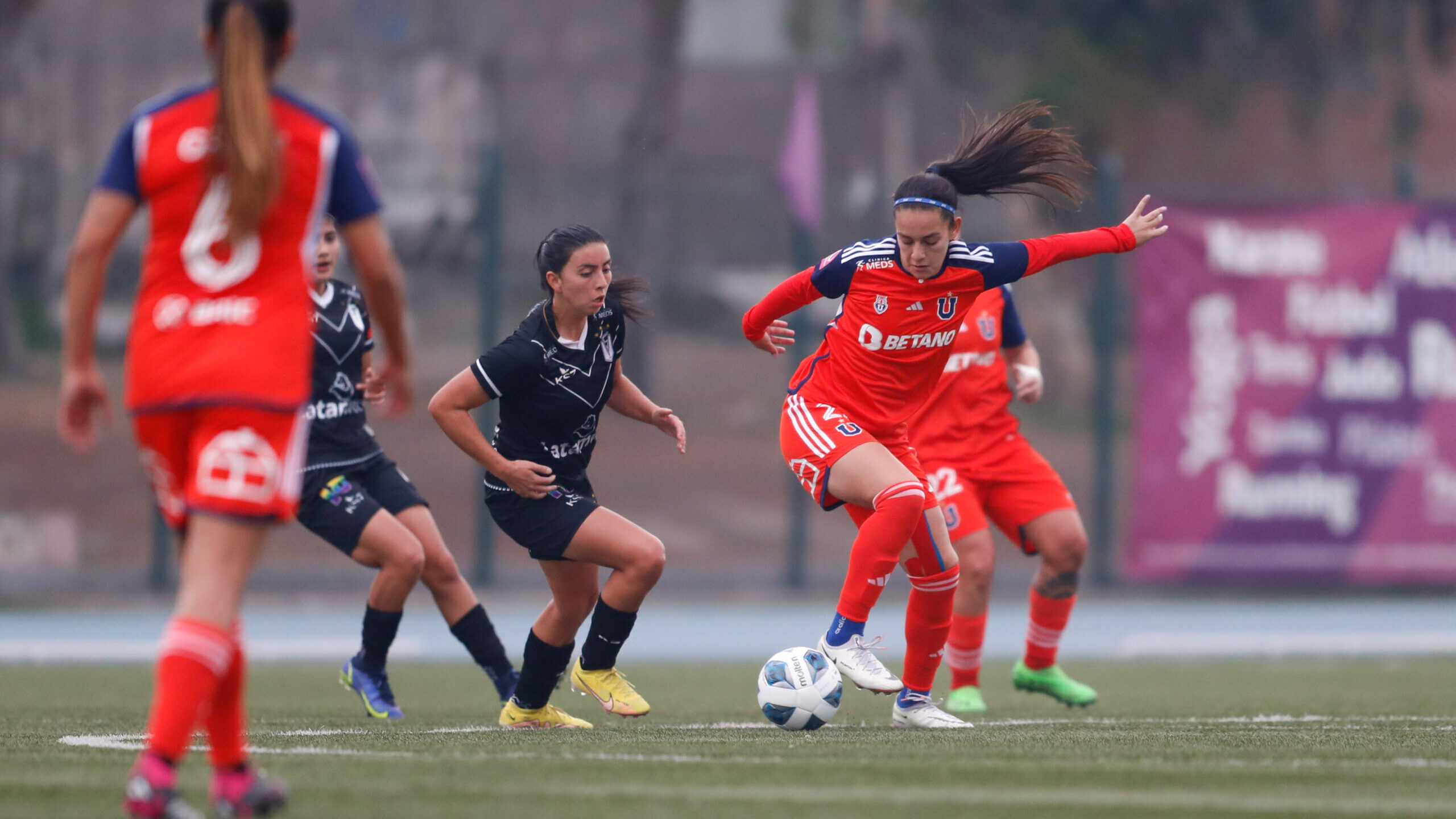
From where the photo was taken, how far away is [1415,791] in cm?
382

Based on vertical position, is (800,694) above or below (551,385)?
below

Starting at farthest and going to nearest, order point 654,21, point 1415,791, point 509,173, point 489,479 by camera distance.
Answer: point 654,21 → point 509,173 → point 489,479 → point 1415,791

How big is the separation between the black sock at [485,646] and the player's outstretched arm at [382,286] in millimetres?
2772

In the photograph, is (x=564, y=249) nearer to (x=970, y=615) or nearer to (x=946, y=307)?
(x=946, y=307)

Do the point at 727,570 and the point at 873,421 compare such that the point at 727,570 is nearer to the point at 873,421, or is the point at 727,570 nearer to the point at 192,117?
the point at 873,421

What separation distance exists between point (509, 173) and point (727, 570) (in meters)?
5.93

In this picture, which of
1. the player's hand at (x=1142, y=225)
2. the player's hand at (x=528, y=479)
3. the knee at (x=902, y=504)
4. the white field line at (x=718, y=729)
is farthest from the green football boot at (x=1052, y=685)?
the player's hand at (x=528, y=479)

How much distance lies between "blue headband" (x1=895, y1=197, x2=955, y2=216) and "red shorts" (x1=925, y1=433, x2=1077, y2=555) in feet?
5.47

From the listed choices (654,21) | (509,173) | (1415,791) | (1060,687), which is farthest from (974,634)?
(654,21)

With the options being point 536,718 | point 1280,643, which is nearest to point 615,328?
point 536,718

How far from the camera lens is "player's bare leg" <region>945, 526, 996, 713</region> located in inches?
261

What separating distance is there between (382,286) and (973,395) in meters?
3.77

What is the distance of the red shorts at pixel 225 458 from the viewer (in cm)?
331

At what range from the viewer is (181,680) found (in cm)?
323
